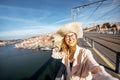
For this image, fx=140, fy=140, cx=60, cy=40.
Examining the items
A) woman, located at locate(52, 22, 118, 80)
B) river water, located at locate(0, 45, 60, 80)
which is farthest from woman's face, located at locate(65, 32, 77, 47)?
river water, located at locate(0, 45, 60, 80)

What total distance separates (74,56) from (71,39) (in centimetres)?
36

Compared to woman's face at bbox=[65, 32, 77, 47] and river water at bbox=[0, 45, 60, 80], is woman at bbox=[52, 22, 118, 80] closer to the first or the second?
woman's face at bbox=[65, 32, 77, 47]

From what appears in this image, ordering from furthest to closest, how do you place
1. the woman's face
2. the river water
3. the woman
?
the river water, the woman's face, the woman

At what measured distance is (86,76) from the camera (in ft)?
5.64

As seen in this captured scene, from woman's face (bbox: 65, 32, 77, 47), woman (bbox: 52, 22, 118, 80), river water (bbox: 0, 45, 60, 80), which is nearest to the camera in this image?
woman (bbox: 52, 22, 118, 80)

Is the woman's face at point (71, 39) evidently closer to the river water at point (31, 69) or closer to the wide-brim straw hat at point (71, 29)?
the wide-brim straw hat at point (71, 29)

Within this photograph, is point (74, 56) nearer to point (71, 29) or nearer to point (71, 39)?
point (71, 39)

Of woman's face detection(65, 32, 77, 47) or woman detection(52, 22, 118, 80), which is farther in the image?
woman's face detection(65, 32, 77, 47)

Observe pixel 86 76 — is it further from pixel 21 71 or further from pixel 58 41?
pixel 21 71

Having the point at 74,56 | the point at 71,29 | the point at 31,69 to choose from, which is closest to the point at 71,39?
the point at 71,29

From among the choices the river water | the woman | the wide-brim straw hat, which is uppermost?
the wide-brim straw hat

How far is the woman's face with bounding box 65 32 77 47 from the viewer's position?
7.00 ft

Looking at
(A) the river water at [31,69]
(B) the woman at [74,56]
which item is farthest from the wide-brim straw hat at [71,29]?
(A) the river water at [31,69]

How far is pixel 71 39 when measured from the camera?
2.15 meters
